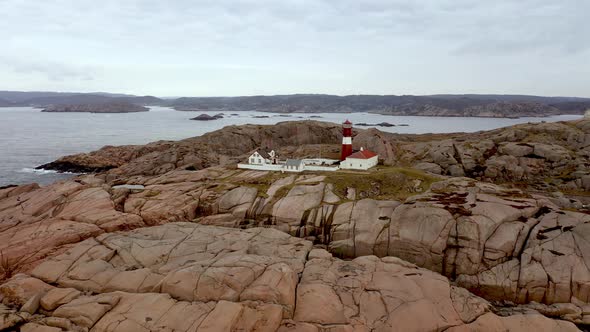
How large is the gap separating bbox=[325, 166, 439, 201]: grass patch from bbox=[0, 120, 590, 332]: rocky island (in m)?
0.28

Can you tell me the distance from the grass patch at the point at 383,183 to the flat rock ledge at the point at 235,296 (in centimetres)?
1340

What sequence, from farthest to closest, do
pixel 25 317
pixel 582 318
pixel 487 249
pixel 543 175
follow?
1. pixel 543 175
2. pixel 487 249
3. pixel 582 318
4. pixel 25 317

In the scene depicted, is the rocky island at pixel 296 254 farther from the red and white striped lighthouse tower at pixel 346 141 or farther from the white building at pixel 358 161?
the red and white striped lighthouse tower at pixel 346 141

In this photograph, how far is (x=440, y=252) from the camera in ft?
114

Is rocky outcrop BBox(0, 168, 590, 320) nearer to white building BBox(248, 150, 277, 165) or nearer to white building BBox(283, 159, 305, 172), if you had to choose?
white building BBox(283, 159, 305, 172)

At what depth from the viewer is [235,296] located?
82.5ft

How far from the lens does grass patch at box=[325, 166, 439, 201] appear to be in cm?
4481

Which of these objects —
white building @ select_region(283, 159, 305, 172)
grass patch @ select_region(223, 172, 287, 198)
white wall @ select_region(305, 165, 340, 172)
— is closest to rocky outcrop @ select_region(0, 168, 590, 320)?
grass patch @ select_region(223, 172, 287, 198)

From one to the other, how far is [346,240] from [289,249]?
7118 mm

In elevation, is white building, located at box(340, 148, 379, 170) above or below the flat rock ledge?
above

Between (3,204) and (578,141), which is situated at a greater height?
(578,141)

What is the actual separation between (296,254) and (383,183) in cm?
1914

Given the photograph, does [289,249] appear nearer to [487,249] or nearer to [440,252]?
[440,252]

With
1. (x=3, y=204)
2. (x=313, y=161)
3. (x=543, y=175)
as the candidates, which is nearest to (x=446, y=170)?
(x=543, y=175)
